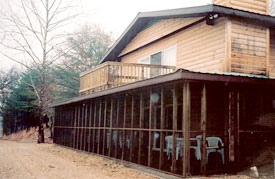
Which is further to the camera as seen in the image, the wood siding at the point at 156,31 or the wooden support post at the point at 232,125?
the wood siding at the point at 156,31

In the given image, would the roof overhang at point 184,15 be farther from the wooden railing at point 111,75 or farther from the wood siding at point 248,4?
the wooden railing at point 111,75

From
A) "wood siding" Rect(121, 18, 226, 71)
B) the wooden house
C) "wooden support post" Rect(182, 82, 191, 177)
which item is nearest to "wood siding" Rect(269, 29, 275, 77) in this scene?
the wooden house

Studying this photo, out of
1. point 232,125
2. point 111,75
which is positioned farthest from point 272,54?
point 111,75

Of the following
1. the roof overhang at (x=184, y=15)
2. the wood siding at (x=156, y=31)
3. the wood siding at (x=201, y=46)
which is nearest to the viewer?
the roof overhang at (x=184, y=15)

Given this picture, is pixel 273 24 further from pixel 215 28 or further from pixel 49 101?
pixel 49 101

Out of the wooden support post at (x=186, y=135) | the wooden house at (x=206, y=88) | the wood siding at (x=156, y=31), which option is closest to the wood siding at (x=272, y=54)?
the wooden house at (x=206, y=88)

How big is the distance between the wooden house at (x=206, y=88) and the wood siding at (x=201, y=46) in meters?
0.03

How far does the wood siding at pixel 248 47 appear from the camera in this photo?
377 inches

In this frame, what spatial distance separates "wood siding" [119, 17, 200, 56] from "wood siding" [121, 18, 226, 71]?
0.29 m

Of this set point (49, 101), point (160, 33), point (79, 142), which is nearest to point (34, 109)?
point (49, 101)

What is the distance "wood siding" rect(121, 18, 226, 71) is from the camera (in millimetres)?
9812

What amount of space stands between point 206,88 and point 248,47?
211 centimetres

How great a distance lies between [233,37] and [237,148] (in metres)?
3.77

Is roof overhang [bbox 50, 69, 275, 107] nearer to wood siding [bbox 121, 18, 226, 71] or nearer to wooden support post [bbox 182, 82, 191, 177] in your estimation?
wooden support post [bbox 182, 82, 191, 177]
